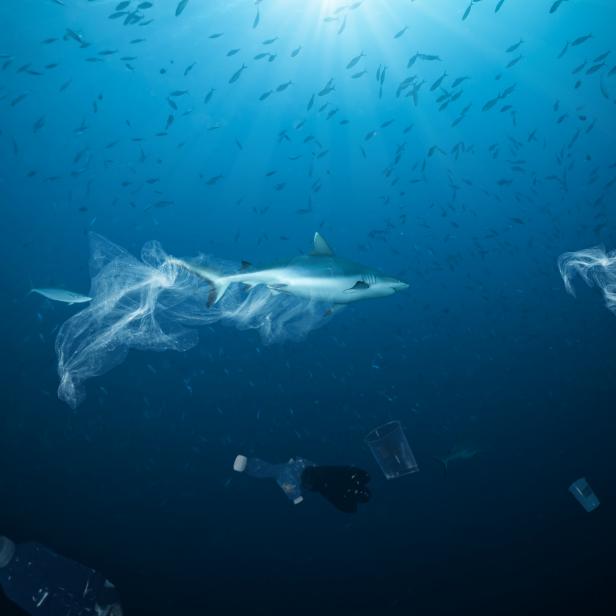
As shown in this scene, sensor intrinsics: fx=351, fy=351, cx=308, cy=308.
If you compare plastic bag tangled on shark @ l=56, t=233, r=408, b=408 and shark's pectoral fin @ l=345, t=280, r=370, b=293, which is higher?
plastic bag tangled on shark @ l=56, t=233, r=408, b=408

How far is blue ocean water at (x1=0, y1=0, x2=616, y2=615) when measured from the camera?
11391 mm

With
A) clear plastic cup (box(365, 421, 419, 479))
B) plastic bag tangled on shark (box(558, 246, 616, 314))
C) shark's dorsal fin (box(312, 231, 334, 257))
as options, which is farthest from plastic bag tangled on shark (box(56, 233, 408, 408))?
plastic bag tangled on shark (box(558, 246, 616, 314))

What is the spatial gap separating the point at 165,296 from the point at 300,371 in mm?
10949

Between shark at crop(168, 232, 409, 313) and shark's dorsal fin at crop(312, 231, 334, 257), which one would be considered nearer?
shark at crop(168, 232, 409, 313)

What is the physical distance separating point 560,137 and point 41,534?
1620 inches

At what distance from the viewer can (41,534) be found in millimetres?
11594

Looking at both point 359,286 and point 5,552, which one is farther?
point 5,552

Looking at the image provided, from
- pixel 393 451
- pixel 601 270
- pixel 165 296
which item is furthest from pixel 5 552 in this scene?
pixel 601 270

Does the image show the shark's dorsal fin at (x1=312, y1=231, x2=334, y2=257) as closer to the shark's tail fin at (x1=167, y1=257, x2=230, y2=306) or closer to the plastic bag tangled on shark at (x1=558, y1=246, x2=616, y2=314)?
the shark's tail fin at (x1=167, y1=257, x2=230, y2=306)

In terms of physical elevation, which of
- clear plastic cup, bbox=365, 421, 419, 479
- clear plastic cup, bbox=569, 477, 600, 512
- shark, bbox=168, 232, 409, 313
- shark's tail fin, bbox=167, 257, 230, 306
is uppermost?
shark's tail fin, bbox=167, 257, 230, 306

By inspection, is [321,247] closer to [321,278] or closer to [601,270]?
[321,278]

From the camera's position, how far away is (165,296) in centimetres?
670

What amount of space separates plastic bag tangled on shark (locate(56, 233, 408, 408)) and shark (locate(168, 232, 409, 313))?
1cm

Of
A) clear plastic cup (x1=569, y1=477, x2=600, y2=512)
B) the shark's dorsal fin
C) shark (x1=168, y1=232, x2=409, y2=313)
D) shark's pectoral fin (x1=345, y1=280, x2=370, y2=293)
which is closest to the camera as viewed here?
shark's pectoral fin (x1=345, y1=280, x2=370, y2=293)
